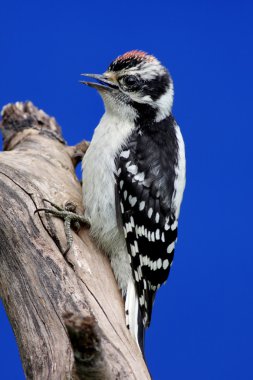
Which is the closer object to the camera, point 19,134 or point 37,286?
point 37,286

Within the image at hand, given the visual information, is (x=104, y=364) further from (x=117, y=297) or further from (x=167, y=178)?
(x=167, y=178)

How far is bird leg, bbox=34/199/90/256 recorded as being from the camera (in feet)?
8.20

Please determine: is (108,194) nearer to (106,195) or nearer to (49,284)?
(106,195)

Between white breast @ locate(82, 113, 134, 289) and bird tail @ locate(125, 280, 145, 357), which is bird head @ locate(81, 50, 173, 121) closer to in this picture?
white breast @ locate(82, 113, 134, 289)

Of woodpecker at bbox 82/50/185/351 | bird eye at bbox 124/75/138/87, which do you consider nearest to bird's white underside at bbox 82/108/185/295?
woodpecker at bbox 82/50/185/351

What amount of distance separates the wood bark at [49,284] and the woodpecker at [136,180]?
3.6 inches

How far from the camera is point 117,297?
2.57 meters

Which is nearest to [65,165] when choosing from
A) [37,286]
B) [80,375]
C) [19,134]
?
[19,134]

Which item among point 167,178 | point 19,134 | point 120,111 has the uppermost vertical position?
point 19,134

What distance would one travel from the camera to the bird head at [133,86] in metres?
2.80

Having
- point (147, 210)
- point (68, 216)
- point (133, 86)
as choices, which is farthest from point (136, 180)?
point (133, 86)

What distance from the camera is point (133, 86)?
2.79 meters

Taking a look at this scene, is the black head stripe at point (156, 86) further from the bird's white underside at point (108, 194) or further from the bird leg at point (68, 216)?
the bird leg at point (68, 216)

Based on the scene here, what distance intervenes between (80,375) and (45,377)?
0.42 metres
